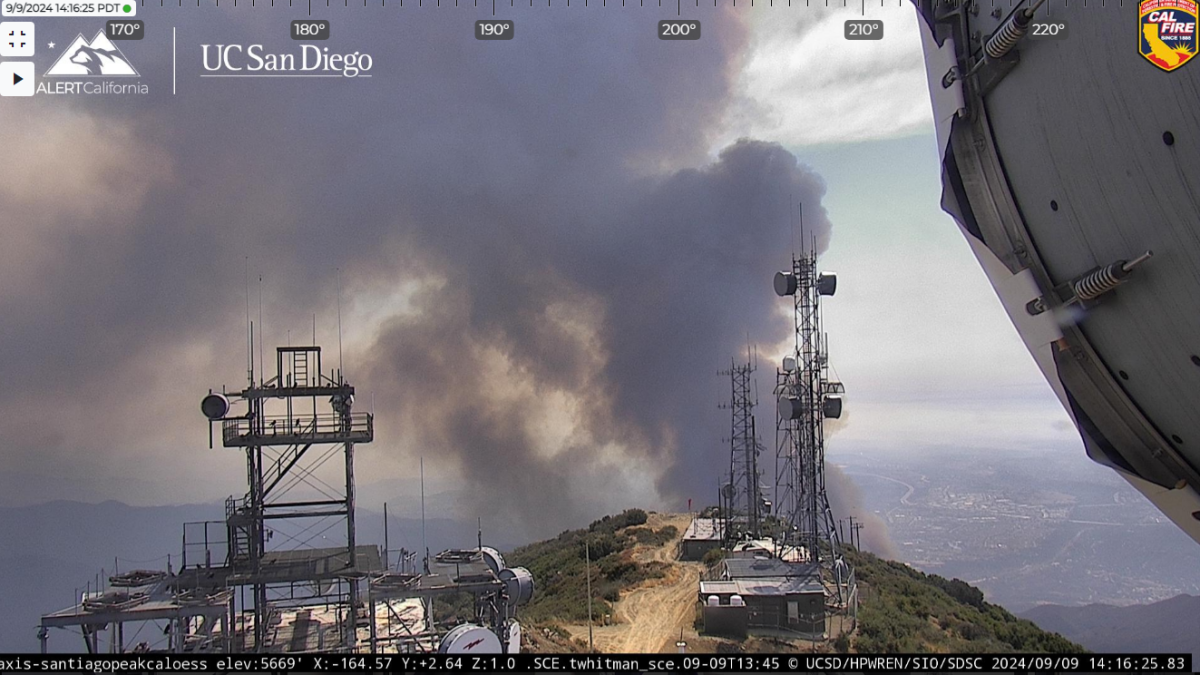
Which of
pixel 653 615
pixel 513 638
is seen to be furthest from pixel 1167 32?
pixel 653 615

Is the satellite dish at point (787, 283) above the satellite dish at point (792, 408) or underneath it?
above

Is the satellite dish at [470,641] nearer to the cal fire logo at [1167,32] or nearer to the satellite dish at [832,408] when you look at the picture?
the cal fire logo at [1167,32]

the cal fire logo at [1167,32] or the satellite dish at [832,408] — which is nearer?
the cal fire logo at [1167,32]

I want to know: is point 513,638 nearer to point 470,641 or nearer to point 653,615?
point 470,641

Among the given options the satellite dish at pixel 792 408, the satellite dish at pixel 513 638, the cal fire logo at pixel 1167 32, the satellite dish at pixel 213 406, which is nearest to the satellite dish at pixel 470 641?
the satellite dish at pixel 513 638

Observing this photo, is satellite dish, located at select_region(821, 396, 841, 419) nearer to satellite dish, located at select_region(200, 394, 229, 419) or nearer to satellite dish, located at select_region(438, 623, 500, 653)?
satellite dish, located at select_region(438, 623, 500, 653)
